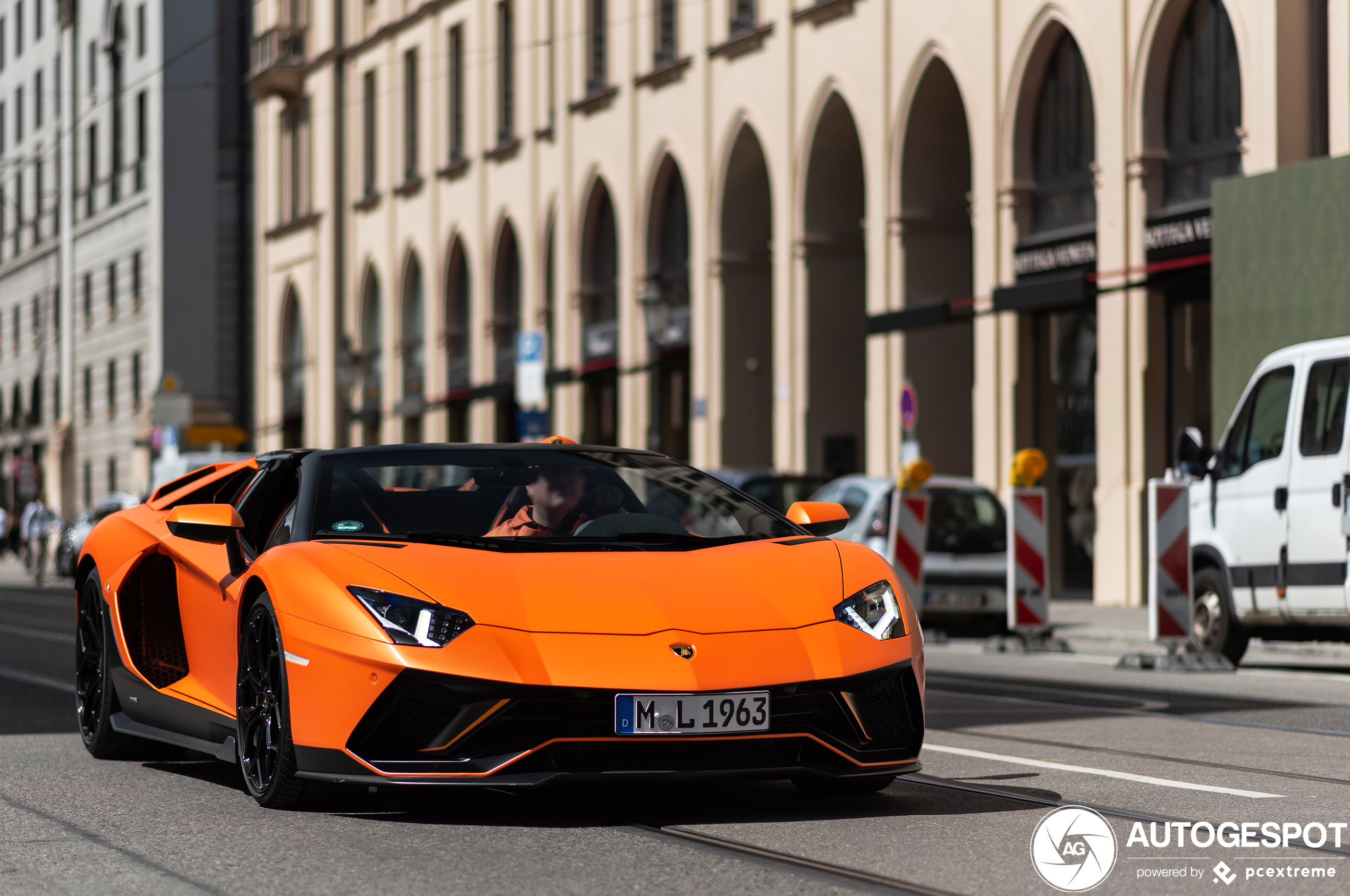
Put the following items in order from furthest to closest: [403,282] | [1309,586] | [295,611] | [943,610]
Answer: [403,282] → [943,610] → [1309,586] → [295,611]

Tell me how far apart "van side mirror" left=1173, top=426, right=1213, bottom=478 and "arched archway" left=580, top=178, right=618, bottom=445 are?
79.2ft

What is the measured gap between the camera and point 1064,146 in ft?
87.3

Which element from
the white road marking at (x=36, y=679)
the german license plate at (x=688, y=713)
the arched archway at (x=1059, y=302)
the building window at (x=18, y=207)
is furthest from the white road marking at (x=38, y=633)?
the building window at (x=18, y=207)

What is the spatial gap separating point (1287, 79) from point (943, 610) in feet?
24.0

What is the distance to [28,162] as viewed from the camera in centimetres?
7394

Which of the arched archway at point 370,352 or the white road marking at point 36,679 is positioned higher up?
the arched archway at point 370,352

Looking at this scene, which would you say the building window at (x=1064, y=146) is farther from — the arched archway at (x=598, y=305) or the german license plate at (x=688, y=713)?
the german license plate at (x=688, y=713)

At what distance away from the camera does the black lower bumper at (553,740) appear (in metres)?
6.12

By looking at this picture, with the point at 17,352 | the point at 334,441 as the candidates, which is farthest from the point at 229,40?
the point at 17,352

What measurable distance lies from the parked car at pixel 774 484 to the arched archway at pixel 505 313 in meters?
20.9

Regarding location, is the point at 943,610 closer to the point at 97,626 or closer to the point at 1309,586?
the point at 1309,586

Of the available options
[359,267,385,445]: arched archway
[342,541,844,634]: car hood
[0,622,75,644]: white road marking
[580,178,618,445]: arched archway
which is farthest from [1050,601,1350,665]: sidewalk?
[359,267,385,445]: arched archway

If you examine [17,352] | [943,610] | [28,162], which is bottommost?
[943,610]

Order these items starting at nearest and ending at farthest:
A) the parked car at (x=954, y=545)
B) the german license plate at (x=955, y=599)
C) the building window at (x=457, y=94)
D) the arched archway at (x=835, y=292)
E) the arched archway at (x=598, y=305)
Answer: the german license plate at (x=955, y=599)
the parked car at (x=954, y=545)
the arched archway at (x=835, y=292)
the arched archway at (x=598, y=305)
the building window at (x=457, y=94)
